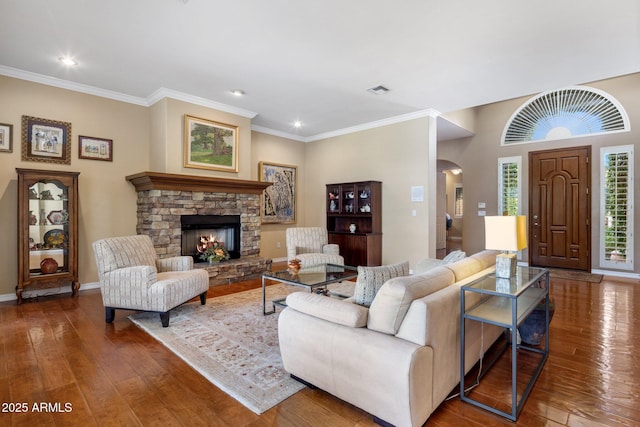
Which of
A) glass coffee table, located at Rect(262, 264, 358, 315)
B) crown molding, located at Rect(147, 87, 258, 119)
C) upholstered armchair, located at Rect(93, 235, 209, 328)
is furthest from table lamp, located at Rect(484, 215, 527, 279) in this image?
crown molding, located at Rect(147, 87, 258, 119)

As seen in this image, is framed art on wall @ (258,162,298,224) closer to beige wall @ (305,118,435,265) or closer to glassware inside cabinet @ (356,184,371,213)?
beige wall @ (305,118,435,265)

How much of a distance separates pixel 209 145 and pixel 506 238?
4527 millimetres

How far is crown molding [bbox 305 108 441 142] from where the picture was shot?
541 centimetres

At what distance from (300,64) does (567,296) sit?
4.64 metres

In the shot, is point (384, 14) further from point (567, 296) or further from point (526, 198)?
point (526, 198)

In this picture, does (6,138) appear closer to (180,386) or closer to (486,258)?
(180,386)

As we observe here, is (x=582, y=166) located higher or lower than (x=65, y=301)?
higher

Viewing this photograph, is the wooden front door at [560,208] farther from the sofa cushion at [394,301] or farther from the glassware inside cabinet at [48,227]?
the glassware inside cabinet at [48,227]

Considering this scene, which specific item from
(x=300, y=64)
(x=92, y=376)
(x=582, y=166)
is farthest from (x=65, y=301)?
(x=582, y=166)

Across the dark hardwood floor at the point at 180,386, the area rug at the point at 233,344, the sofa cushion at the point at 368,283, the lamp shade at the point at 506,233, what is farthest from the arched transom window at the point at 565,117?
the sofa cushion at the point at 368,283

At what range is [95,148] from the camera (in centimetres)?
469

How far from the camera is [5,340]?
111 inches

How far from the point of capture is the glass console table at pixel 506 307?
1791mm

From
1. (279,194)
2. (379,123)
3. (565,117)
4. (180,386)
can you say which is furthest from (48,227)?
(565,117)
